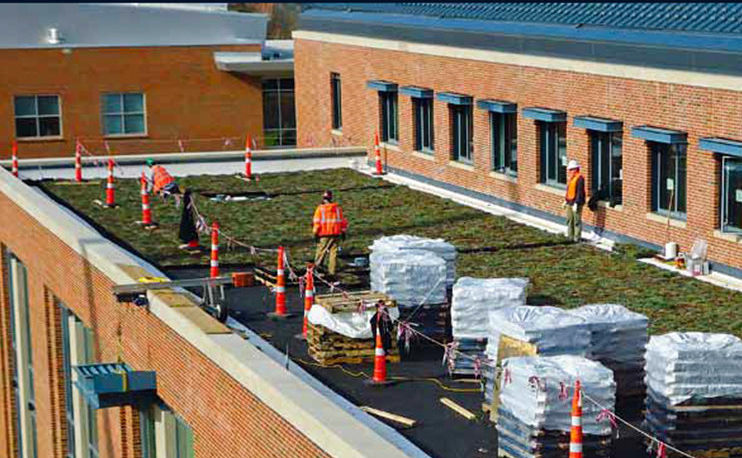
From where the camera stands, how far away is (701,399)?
16.0 meters

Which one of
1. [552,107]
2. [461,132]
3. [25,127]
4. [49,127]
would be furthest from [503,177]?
[25,127]

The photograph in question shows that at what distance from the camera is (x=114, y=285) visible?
2322cm

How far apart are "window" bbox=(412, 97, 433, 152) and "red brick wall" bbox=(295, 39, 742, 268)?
0.70 feet

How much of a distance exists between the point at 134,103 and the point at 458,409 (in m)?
47.5

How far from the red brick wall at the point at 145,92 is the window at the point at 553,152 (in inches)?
1256

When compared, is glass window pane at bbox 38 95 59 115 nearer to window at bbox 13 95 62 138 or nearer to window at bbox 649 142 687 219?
window at bbox 13 95 62 138

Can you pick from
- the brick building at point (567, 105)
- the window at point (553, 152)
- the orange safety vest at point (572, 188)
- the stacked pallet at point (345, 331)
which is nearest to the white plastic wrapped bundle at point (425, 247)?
the stacked pallet at point (345, 331)

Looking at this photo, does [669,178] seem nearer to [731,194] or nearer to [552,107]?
[731,194]

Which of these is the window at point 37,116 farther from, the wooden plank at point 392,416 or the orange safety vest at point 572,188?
the wooden plank at point 392,416

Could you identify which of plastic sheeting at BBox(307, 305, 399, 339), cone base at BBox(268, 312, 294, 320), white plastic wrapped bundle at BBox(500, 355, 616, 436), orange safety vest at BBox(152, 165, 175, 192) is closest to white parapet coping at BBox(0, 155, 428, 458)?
plastic sheeting at BBox(307, 305, 399, 339)

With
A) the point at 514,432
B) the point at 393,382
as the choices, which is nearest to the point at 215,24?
the point at 393,382

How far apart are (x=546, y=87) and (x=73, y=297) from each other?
1219 centimetres

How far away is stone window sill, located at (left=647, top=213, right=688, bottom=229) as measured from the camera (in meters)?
29.0

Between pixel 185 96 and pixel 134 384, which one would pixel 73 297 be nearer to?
pixel 134 384
